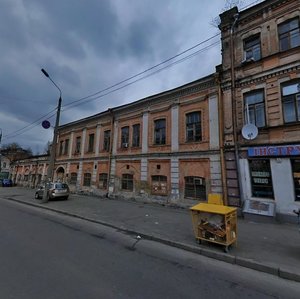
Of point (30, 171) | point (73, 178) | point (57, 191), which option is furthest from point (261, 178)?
point (30, 171)

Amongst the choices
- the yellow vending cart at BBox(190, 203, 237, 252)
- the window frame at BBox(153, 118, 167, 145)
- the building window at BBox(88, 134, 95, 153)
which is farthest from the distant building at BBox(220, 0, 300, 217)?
the building window at BBox(88, 134, 95, 153)

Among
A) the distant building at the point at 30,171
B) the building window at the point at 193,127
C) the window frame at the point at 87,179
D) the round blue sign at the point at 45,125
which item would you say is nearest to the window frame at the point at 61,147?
the distant building at the point at 30,171

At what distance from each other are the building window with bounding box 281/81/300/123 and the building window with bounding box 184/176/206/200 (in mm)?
5423

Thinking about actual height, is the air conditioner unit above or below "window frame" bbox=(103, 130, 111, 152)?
above

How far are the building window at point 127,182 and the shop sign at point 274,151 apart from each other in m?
9.12

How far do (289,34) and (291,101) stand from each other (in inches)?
136

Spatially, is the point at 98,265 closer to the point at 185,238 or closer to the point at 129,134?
the point at 185,238

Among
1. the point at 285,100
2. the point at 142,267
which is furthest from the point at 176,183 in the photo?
the point at 142,267

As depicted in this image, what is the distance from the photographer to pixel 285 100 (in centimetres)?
1005

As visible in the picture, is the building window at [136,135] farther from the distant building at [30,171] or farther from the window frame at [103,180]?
the distant building at [30,171]

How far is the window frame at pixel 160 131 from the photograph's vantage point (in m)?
15.2

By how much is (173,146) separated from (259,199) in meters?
6.06

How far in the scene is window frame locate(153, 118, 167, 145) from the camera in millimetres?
15156

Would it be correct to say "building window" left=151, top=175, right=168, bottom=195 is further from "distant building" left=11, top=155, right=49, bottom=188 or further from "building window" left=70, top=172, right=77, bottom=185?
"distant building" left=11, top=155, right=49, bottom=188
